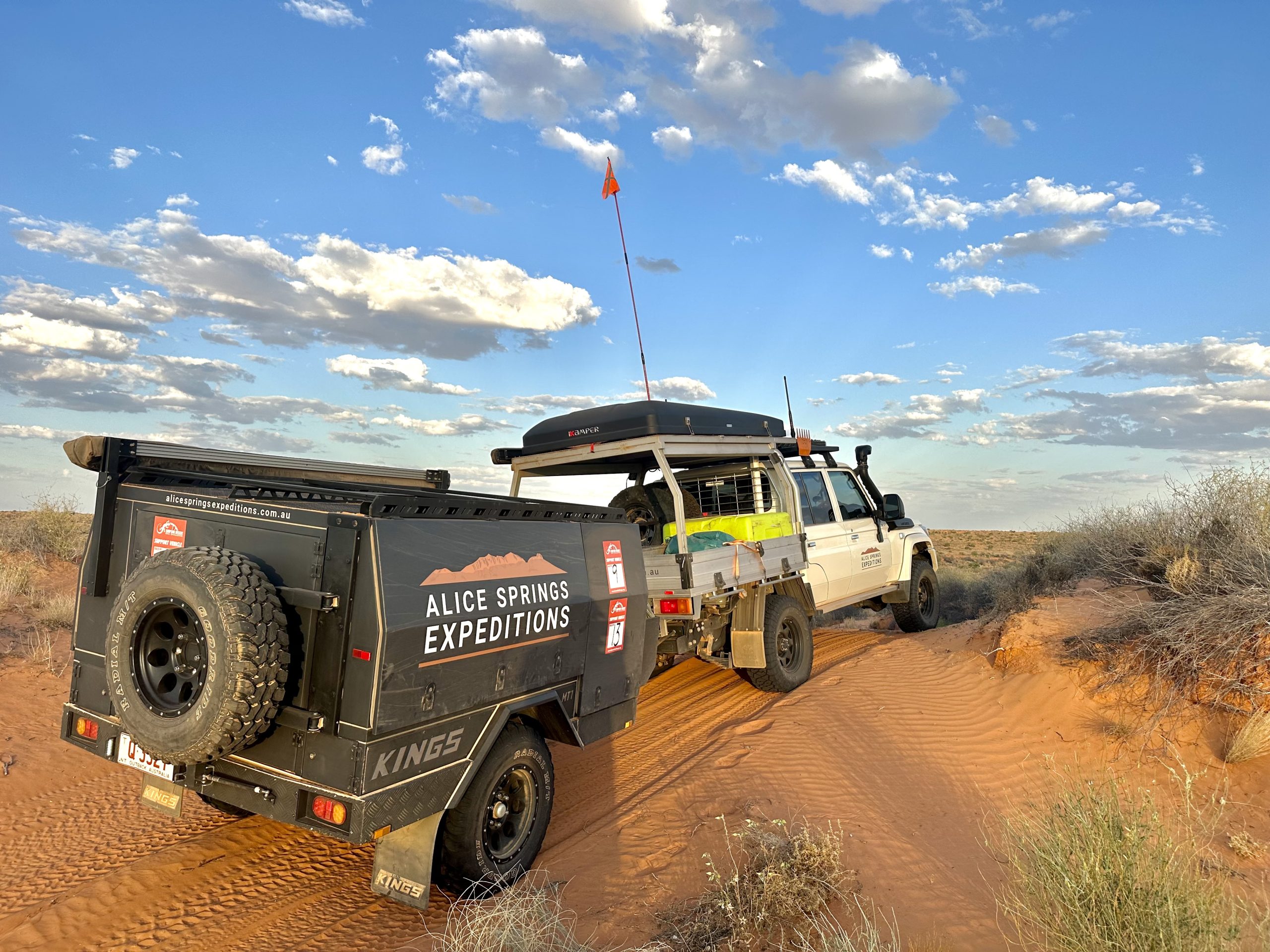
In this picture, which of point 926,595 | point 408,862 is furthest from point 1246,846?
point 926,595

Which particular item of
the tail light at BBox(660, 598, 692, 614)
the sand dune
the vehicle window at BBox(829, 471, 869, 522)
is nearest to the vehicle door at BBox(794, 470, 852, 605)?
the vehicle window at BBox(829, 471, 869, 522)

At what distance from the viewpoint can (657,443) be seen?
6.63 meters

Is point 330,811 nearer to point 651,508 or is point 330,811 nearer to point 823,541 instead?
point 651,508

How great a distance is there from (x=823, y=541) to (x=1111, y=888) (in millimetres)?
6014

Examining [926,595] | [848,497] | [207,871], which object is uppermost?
[848,497]

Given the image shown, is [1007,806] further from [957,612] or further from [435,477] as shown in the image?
Result: [957,612]

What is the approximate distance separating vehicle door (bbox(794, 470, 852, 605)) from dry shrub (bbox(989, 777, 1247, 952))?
5.10 metres

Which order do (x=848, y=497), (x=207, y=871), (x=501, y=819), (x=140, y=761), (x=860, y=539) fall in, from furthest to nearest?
(x=848, y=497) → (x=860, y=539) → (x=207, y=871) → (x=501, y=819) → (x=140, y=761)

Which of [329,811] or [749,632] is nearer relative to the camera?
[329,811]

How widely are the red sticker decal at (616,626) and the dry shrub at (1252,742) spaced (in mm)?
4816

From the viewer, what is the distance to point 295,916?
3.91 meters

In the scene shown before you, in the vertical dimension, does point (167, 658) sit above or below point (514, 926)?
above

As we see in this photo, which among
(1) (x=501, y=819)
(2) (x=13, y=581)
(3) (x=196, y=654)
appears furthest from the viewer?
(2) (x=13, y=581)

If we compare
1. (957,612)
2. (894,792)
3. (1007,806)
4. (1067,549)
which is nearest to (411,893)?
(894,792)
